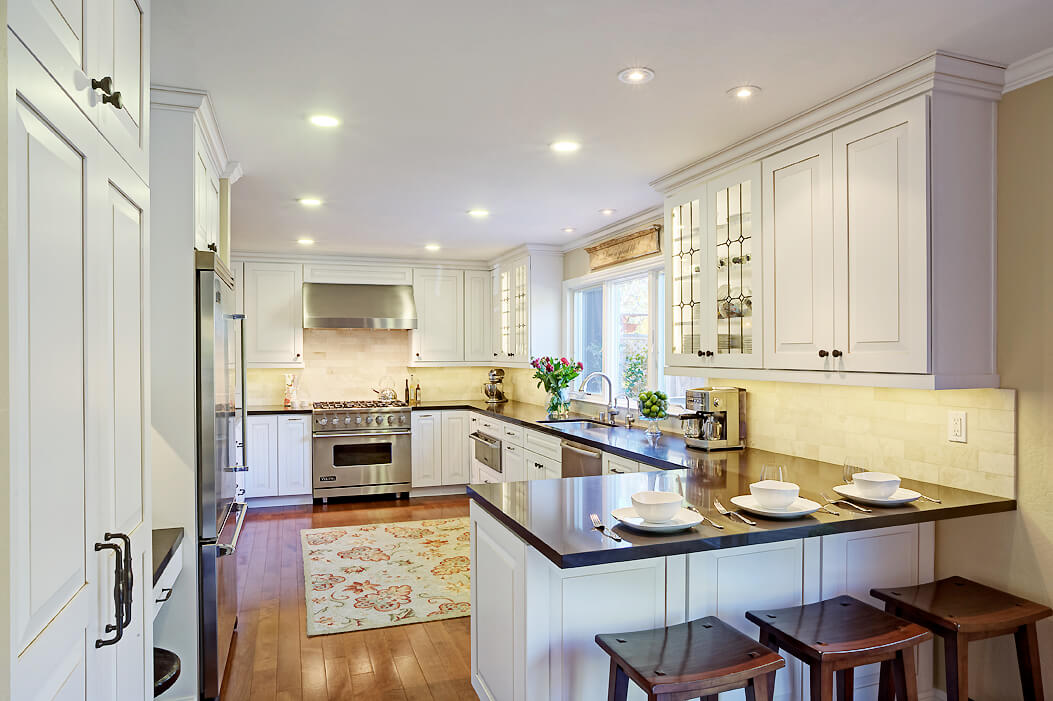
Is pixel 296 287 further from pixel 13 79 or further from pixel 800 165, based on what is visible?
pixel 13 79

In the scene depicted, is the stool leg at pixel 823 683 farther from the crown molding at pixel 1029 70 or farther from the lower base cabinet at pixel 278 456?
the lower base cabinet at pixel 278 456

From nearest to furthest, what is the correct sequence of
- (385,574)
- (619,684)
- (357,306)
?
(619,684) → (385,574) → (357,306)

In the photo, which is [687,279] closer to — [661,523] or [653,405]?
[653,405]

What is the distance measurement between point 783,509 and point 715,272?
1489 mm

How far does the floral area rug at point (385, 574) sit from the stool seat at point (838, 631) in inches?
81.5

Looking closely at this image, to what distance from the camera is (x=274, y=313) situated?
648 centimetres

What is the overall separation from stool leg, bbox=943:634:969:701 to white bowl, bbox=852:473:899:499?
0.46m

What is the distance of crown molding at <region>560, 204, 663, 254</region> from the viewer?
4.56 m

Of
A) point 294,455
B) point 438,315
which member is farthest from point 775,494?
point 438,315

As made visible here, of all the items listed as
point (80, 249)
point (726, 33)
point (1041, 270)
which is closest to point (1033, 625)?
point (1041, 270)

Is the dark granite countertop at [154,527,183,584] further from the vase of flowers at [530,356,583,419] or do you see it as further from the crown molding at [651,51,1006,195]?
the vase of flowers at [530,356,583,419]

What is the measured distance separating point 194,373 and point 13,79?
6.18 feet

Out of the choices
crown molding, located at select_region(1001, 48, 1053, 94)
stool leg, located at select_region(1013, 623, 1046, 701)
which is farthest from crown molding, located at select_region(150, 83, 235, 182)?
stool leg, located at select_region(1013, 623, 1046, 701)

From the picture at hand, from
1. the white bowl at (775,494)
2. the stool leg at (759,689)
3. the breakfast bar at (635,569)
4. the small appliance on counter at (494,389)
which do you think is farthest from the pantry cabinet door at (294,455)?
the stool leg at (759,689)
